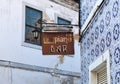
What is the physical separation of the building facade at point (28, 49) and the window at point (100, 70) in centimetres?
600

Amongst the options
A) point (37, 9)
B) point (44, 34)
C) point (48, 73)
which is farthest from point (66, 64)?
point (44, 34)

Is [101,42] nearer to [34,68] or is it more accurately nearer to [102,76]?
[102,76]

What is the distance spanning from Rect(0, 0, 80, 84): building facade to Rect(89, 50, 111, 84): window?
600cm

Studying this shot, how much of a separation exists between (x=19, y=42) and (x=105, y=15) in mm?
8114

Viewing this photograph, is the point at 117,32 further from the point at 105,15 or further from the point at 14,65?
the point at 14,65

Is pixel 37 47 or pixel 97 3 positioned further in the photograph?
pixel 37 47

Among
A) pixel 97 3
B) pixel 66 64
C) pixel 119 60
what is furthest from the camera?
pixel 66 64

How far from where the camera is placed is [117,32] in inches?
191

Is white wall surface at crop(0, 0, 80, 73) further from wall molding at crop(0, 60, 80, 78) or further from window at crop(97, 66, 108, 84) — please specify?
window at crop(97, 66, 108, 84)

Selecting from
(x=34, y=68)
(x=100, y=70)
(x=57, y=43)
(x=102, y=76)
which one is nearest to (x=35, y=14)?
(x=34, y=68)

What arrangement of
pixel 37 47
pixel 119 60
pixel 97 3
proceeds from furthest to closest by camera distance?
pixel 37 47 → pixel 97 3 → pixel 119 60

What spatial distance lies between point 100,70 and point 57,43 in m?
1.67

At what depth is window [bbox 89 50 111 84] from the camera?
5.23 meters

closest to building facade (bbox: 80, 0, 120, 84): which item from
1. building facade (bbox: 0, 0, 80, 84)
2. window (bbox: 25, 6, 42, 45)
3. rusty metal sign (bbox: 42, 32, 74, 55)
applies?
rusty metal sign (bbox: 42, 32, 74, 55)
